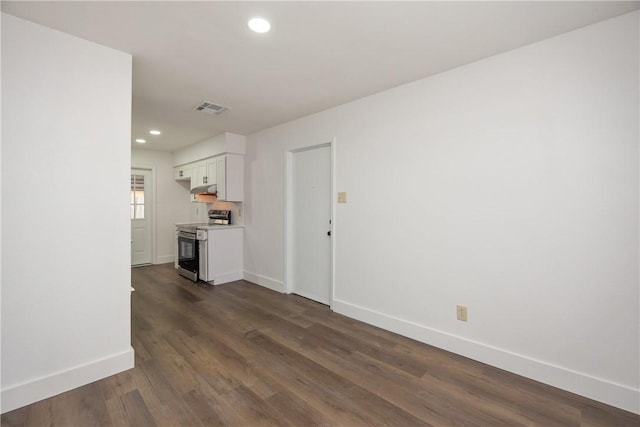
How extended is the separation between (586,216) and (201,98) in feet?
11.7

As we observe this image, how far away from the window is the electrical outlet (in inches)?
241

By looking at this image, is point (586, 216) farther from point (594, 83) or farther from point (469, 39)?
point (469, 39)

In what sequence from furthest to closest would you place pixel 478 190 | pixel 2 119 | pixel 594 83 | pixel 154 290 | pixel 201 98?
pixel 154 290 < pixel 201 98 < pixel 478 190 < pixel 594 83 < pixel 2 119

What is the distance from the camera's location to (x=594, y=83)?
1.86 m

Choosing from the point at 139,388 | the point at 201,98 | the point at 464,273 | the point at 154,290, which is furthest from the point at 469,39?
the point at 154,290

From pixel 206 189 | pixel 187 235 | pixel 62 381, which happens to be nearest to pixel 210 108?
pixel 206 189

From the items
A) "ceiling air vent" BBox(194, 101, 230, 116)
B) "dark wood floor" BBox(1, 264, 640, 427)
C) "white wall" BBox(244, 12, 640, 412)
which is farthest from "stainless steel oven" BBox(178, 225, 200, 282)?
"white wall" BBox(244, 12, 640, 412)

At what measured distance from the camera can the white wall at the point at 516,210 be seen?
5.91 feet

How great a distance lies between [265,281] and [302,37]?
3.45 meters

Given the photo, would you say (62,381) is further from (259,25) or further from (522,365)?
(522,365)

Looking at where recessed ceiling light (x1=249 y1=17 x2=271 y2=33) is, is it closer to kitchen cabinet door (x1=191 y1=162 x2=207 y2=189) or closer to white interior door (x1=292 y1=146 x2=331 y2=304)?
white interior door (x1=292 y1=146 x2=331 y2=304)

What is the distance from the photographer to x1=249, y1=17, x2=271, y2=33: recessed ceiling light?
5.96 ft

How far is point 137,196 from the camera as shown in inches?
232

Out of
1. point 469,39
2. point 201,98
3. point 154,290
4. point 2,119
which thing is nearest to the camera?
point 2,119
